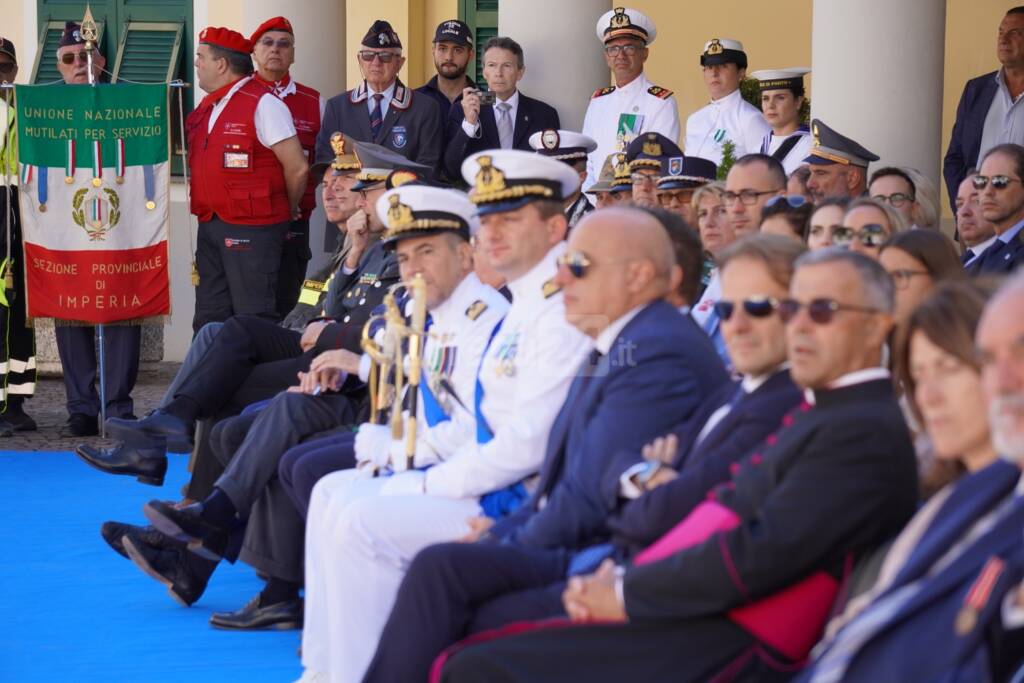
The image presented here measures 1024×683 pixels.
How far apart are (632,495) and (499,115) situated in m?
5.84

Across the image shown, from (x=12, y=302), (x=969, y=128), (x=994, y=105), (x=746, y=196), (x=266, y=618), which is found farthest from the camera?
(x=12, y=302)

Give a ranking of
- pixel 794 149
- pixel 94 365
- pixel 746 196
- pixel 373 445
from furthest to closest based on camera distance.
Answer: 1. pixel 94 365
2. pixel 794 149
3. pixel 746 196
4. pixel 373 445

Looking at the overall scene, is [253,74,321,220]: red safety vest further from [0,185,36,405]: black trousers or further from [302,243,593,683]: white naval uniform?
[302,243,593,683]: white naval uniform

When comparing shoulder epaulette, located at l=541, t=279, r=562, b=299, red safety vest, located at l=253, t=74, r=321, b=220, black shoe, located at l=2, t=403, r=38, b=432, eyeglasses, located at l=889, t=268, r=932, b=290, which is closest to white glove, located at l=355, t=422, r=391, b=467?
shoulder epaulette, located at l=541, t=279, r=562, b=299

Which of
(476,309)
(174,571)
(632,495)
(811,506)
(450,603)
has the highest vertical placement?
(476,309)

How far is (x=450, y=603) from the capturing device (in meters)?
3.87

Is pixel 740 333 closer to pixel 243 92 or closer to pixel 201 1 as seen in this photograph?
pixel 243 92

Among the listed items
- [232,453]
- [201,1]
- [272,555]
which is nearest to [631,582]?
[272,555]

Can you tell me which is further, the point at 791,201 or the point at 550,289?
the point at 791,201

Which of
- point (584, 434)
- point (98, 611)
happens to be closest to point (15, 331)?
point (98, 611)

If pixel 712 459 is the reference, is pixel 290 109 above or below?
above

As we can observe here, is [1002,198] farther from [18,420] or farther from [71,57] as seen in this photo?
[18,420]

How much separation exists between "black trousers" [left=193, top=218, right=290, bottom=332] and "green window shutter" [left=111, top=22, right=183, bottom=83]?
3544mm

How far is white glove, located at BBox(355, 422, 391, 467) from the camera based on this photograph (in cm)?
530
